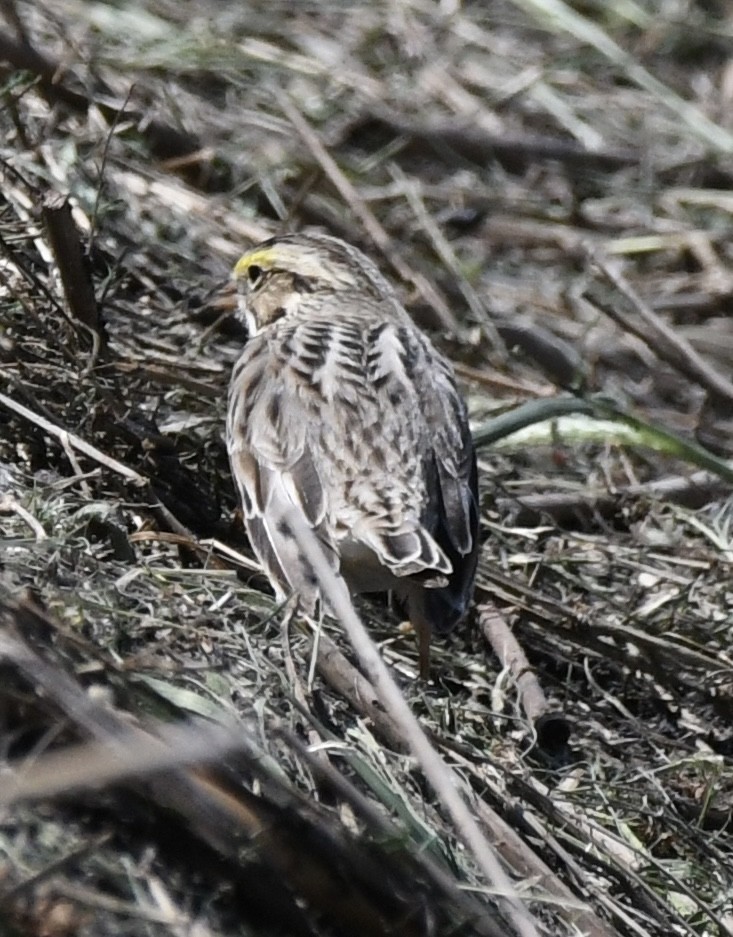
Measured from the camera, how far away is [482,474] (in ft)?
20.0

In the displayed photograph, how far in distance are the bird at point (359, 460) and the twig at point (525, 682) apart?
0.27 m

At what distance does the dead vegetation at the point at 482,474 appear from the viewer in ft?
10.7

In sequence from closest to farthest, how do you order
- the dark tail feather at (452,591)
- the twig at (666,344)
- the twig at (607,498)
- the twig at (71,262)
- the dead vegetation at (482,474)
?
the dead vegetation at (482,474), the dark tail feather at (452,591), the twig at (71,262), the twig at (607,498), the twig at (666,344)

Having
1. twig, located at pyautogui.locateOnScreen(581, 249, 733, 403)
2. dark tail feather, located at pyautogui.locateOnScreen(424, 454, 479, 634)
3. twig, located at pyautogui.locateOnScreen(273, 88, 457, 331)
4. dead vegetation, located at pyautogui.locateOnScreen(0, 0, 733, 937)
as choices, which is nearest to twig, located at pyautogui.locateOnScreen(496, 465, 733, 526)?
dead vegetation, located at pyautogui.locateOnScreen(0, 0, 733, 937)

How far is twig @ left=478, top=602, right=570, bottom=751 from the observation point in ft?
15.8

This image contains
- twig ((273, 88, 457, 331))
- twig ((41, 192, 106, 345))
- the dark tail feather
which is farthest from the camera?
twig ((273, 88, 457, 331))

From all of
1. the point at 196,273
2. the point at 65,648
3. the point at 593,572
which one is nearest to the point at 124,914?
the point at 65,648

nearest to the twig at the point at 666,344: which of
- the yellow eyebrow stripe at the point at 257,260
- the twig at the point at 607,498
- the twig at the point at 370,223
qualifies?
the twig at the point at 607,498

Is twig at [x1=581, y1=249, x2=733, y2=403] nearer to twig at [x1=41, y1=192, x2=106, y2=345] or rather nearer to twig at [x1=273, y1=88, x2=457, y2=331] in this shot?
twig at [x1=273, y1=88, x2=457, y2=331]

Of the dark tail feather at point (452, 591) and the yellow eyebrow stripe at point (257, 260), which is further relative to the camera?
the yellow eyebrow stripe at point (257, 260)

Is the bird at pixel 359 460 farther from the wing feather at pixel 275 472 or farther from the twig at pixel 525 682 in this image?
the twig at pixel 525 682

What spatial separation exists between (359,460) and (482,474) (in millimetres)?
1268

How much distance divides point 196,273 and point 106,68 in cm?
132

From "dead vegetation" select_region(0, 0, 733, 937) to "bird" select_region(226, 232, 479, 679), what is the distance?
0.18 meters
